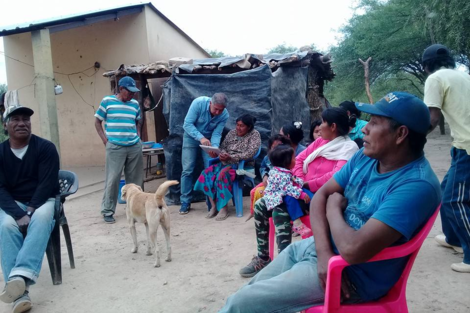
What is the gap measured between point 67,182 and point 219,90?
11.0 ft

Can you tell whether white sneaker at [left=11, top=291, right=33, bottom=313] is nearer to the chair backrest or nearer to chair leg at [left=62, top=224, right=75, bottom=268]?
chair leg at [left=62, top=224, right=75, bottom=268]

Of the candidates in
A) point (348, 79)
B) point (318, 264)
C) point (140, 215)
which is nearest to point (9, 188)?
point (140, 215)

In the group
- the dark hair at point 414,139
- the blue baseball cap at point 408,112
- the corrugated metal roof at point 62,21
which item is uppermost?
the corrugated metal roof at point 62,21

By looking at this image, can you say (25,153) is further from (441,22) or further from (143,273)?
(441,22)

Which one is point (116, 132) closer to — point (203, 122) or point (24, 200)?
point (203, 122)

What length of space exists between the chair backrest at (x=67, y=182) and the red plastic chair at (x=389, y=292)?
9.08ft

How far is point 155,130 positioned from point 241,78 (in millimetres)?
4701

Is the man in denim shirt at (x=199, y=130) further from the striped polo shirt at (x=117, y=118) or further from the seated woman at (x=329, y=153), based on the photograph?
Result: the seated woman at (x=329, y=153)

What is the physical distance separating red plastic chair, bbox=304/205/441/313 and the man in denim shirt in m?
4.01

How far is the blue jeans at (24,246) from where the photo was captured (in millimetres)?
3197

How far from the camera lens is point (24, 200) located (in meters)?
3.73

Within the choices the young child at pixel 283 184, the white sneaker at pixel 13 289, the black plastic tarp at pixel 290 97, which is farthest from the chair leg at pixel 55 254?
the black plastic tarp at pixel 290 97

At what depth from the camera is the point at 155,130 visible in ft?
35.4

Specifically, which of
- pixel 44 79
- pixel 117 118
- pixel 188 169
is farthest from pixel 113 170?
pixel 44 79
